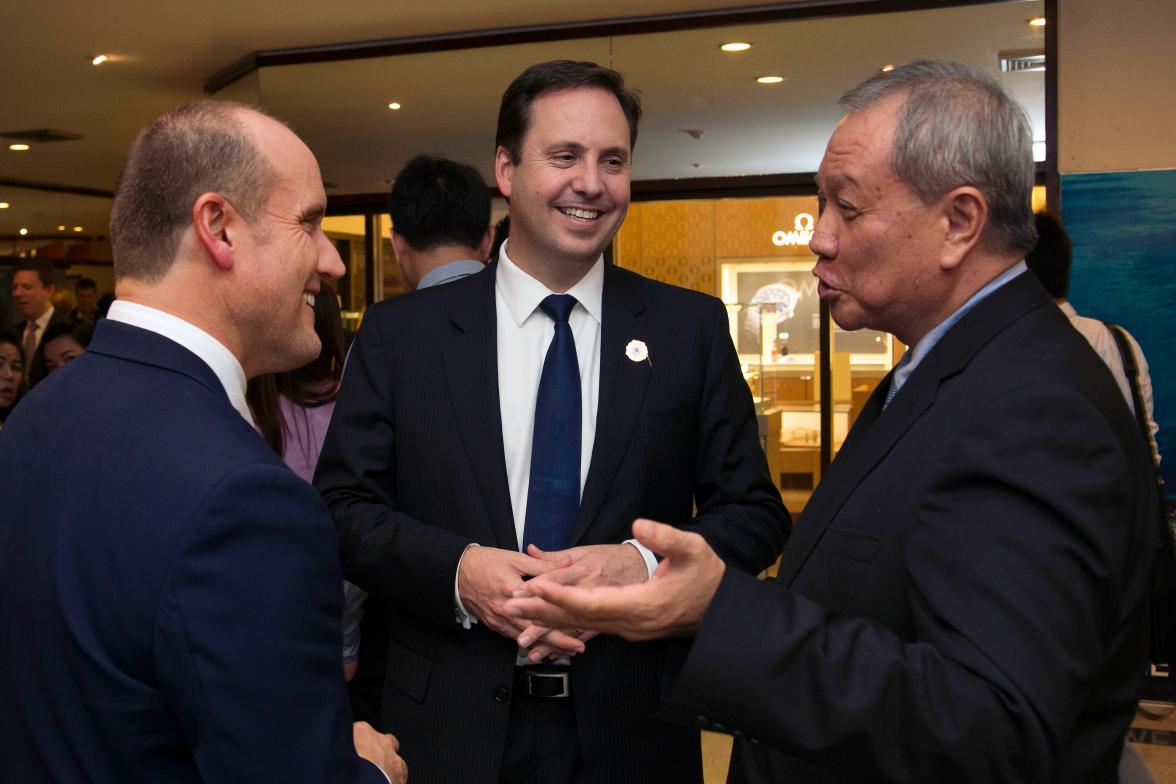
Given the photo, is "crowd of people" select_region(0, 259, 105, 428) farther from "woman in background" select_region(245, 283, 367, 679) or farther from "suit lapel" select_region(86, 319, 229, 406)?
"suit lapel" select_region(86, 319, 229, 406)

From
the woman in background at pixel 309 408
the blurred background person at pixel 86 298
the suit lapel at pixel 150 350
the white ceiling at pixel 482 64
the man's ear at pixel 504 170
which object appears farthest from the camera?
the blurred background person at pixel 86 298

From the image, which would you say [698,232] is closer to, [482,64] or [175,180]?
[482,64]

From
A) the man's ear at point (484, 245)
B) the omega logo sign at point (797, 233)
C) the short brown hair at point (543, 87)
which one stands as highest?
the omega logo sign at point (797, 233)

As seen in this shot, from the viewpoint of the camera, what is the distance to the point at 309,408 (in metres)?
2.87

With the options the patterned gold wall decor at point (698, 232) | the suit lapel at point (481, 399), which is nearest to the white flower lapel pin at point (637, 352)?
the suit lapel at point (481, 399)

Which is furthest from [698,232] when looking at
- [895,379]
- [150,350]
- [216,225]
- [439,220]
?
[150,350]

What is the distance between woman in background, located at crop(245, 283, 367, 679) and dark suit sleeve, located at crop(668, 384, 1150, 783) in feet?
5.49

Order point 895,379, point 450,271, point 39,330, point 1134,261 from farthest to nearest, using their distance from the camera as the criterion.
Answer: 1. point 39,330
2. point 1134,261
3. point 450,271
4. point 895,379

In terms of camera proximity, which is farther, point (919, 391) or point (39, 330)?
point (39, 330)

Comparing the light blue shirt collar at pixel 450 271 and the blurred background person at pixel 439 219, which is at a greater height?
the blurred background person at pixel 439 219

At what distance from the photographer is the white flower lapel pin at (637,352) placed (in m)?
2.15

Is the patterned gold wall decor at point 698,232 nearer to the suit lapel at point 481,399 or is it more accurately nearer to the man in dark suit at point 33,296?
the suit lapel at point 481,399

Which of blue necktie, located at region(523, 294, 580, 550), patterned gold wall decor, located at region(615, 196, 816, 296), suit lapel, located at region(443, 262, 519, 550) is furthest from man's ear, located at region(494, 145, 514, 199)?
patterned gold wall decor, located at region(615, 196, 816, 296)

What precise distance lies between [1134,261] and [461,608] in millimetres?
4136
